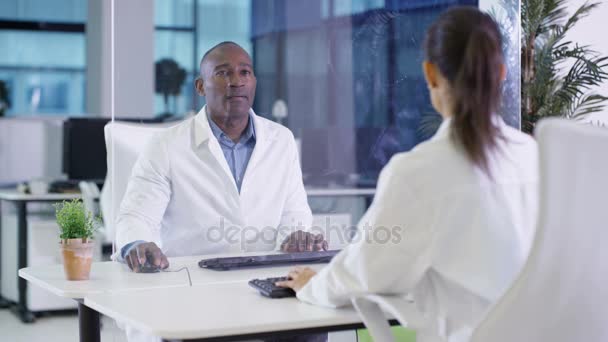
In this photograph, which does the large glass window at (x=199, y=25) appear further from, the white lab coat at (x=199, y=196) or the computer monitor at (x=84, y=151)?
the computer monitor at (x=84, y=151)

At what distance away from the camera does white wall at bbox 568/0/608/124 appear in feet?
16.4

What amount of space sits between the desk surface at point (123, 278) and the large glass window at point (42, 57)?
7.21 m

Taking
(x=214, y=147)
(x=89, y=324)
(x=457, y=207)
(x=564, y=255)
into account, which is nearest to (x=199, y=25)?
(x=214, y=147)

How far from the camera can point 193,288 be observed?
1848mm

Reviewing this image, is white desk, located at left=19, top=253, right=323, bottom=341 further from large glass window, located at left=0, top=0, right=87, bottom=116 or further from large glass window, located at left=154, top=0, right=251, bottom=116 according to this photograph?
large glass window, located at left=0, top=0, right=87, bottom=116

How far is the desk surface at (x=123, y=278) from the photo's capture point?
6.08 feet

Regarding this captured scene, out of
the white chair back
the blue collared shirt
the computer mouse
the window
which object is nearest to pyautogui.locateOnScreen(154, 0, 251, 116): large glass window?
the window

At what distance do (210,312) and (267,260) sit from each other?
64 centimetres

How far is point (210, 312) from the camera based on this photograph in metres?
1.55

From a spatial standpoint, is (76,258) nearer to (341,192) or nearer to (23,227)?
(341,192)

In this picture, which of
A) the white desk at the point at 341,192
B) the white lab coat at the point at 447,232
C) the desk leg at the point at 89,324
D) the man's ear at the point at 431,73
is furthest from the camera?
the white desk at the point at 341,192

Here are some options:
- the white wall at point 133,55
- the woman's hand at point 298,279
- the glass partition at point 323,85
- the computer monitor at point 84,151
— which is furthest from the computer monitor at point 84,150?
the woman's hand at point 298,279

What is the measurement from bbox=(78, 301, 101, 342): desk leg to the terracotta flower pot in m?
0.08

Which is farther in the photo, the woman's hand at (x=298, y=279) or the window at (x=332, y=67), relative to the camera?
the window at (x=332, y=67)
